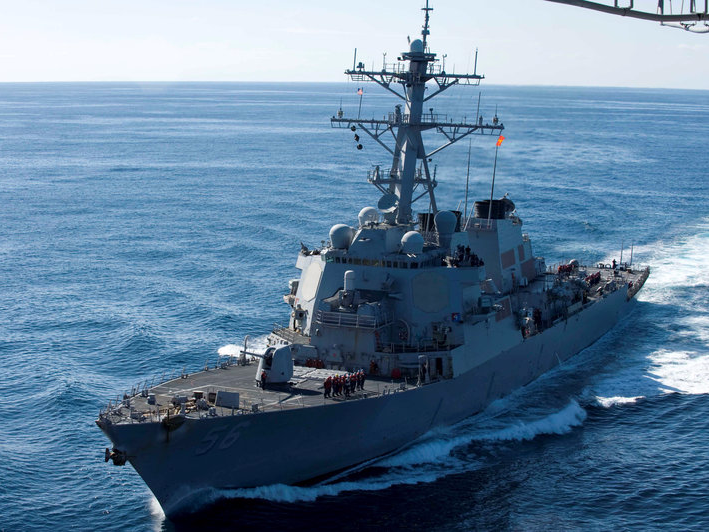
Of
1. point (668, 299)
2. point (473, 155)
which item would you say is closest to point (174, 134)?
point (473, 155)

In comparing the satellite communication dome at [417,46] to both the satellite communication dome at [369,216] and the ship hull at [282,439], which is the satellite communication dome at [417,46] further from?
the ship hull at [282,439]

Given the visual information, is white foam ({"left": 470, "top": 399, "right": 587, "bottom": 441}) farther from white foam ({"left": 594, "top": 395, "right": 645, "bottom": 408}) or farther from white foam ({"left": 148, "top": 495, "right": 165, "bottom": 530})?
white foam ({"left": 148, "top": 495, "right": 165, "bottom": 530})

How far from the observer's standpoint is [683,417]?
2350 centimetres

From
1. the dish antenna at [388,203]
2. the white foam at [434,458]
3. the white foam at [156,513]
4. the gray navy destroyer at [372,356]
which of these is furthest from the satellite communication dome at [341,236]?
the white foam at [156,513]

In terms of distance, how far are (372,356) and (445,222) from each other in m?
5.21

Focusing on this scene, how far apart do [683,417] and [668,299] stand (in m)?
14.0

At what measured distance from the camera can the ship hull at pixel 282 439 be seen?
16484 mm

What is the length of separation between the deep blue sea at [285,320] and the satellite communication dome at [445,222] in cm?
570

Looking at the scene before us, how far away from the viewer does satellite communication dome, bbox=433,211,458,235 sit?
23906 mm

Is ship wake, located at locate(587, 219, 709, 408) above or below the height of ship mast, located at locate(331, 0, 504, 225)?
below

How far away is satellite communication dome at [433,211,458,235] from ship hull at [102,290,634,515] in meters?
4.32

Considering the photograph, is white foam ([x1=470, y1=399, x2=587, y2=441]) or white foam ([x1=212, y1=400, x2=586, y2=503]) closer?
white foam ([x1=212, y1=400, x2=586, y2=503])

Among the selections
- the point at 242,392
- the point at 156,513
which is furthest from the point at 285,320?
the point at 156,513

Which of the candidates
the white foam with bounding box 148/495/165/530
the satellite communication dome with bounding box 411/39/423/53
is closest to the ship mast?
the satellite communication dome with bounding box 411/39/423/53
